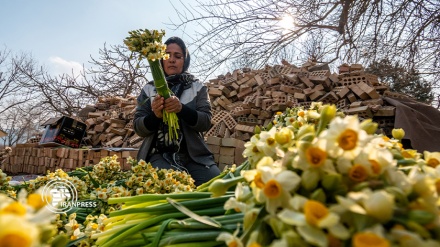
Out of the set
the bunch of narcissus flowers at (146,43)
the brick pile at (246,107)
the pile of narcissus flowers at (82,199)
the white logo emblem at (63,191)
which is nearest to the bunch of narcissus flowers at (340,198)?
the pile of narcissus flowers at (82,199)

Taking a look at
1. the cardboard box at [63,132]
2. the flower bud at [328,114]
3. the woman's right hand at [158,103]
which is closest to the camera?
the flower bud at [328,114]

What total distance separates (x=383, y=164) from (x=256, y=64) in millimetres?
5087

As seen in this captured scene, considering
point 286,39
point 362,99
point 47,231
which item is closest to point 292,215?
point 47,231

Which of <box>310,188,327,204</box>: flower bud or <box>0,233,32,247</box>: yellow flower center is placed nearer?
<box>0,233,32,247</box>: yellow flower center

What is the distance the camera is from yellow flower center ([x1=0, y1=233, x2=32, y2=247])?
0.72ft

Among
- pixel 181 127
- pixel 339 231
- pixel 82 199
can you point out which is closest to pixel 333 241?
pixel 339 231

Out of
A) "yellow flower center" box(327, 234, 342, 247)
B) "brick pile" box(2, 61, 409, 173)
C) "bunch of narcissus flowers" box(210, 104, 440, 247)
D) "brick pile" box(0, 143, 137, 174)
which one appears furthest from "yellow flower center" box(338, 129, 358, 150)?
"brick pile" box(0, 143, 137, 174)

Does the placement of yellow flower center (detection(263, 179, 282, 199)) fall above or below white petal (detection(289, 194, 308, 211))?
above

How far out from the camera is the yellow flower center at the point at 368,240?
0.89 feet

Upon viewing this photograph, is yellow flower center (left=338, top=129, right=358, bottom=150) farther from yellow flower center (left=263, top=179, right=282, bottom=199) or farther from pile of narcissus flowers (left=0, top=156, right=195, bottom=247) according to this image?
pile of narcissus flowers (left=0, top=156, right=195, bottom=247)

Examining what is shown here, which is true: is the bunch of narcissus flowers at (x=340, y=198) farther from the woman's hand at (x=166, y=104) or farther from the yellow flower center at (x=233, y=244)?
the woman's hand at (x=166, y=104)

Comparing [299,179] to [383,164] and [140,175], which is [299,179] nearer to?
[383,164]

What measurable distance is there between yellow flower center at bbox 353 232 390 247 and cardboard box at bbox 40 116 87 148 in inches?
223

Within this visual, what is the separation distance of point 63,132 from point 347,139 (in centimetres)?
568
